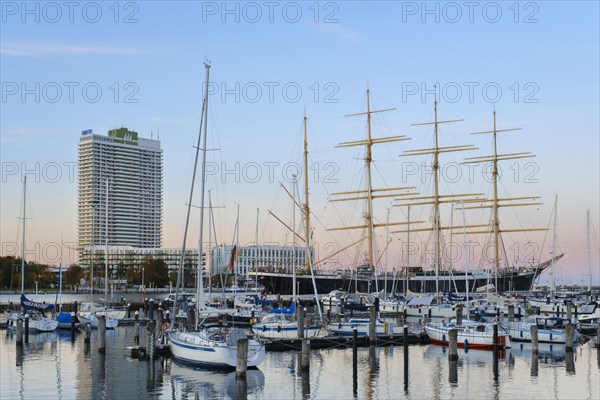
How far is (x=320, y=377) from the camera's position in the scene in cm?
4141

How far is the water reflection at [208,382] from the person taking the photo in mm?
36188

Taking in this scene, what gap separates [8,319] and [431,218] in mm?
64435

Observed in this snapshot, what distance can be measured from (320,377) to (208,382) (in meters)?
6.15

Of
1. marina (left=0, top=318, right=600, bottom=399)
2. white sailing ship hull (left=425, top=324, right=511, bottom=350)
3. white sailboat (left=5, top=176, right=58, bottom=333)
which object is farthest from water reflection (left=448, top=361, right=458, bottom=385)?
white sailboat (left=5, top=176, right=58, bottom=333)

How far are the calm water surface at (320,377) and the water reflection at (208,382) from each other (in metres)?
0.05

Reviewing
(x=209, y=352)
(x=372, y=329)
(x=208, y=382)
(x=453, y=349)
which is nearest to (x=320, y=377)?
(x=209, y=352)

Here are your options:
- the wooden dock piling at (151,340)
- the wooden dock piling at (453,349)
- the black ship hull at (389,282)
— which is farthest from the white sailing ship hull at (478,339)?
the black ship hull at (389,282)

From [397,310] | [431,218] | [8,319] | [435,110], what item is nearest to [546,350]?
[397,310]

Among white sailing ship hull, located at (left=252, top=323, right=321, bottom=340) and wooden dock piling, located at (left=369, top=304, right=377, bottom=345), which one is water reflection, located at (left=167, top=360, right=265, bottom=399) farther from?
wooden dock piling, located at (left=369, top=304, right=377, bottom=345)

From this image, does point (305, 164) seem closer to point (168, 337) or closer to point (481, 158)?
point (481, 158)

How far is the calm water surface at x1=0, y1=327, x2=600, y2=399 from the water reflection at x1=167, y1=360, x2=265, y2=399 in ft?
0.15

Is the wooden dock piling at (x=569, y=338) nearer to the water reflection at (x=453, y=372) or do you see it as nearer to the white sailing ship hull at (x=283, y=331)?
the water reflection at (x=453, y=372)

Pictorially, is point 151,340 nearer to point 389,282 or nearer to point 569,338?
point 569,338

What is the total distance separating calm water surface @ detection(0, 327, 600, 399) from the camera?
36594 mm
